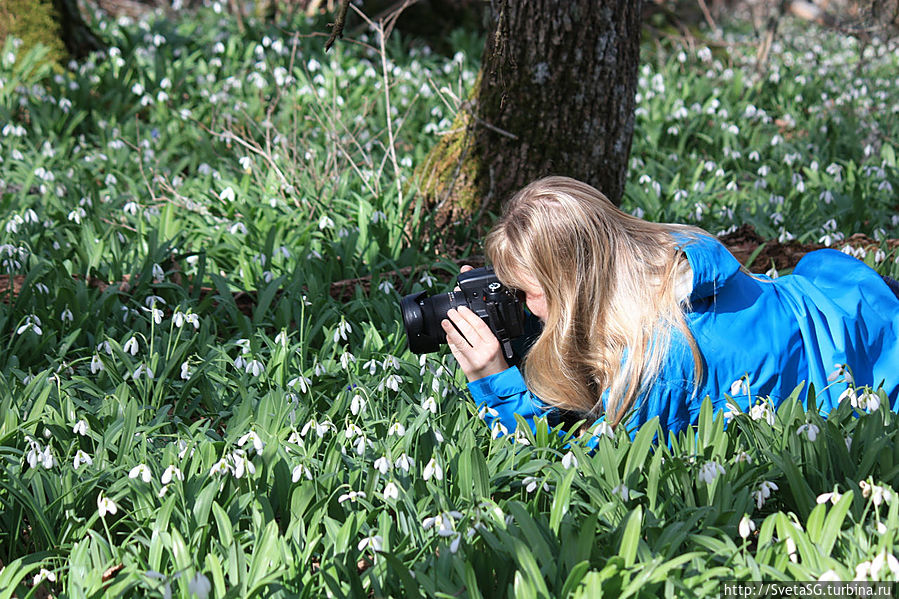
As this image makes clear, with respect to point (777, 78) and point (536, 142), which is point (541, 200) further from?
point (777, 78)

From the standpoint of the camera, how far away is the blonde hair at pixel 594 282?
7.50ft

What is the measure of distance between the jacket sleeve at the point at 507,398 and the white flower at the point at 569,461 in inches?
13.3

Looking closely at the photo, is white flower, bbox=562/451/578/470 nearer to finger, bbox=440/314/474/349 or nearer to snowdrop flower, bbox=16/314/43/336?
finger, bbox=440/314/474/349

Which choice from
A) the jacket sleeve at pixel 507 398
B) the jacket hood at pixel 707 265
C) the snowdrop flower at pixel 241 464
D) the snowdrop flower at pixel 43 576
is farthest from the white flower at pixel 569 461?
the snowdrop flower at pixel 43 576

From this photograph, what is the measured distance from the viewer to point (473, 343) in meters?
2.47

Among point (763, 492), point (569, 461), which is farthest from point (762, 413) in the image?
point (569, 461)

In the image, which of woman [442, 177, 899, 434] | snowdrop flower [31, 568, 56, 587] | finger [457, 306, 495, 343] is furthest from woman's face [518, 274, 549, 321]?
snowdrop flower [31, 568, 56, 587]

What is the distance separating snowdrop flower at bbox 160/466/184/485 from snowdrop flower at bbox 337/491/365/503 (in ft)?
1.28

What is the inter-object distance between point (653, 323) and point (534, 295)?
35 cm

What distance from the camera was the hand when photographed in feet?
8.03

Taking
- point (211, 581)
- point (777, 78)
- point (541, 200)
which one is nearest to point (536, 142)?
point (541, 200)

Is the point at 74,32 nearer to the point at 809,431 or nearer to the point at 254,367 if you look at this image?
the point at 254,367

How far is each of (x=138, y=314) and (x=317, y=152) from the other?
2.22 meters

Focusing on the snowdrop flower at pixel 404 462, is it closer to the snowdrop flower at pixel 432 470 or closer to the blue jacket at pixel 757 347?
the snowdrop flower at pixel 432 470
